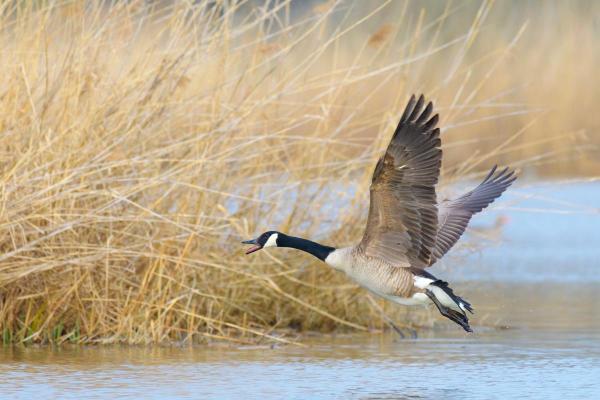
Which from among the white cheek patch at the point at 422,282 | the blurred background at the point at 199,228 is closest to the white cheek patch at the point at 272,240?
the blurred background at the point at 199,228

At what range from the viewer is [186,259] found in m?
7.49

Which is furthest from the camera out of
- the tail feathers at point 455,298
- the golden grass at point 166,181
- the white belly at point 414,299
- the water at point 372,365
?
the golden grass at point 166,181

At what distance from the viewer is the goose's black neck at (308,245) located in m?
6.89

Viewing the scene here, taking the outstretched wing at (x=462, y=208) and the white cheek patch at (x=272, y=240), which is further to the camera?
the outstretched wing at (x=462, y=208)

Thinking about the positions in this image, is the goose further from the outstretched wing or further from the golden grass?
the golden grass

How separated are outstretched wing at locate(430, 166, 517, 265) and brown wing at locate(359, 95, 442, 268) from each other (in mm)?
544

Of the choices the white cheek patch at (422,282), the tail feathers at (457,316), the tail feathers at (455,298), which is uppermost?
the white cheek patch at (422,282)

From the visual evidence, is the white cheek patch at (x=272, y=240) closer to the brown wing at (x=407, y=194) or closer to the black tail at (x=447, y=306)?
the brown wing at (x=407, y=194)

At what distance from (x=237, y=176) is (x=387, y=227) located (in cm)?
159

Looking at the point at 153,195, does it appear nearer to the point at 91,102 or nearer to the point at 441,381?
the point at 91,102

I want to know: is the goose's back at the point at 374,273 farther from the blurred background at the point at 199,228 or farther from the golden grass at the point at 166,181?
the golden grass at the point at 166,181

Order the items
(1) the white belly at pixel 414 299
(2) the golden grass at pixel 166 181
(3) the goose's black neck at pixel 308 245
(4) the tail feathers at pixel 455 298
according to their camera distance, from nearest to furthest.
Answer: (4) the tail feathers at pixel 455 298 < (1) the white belly at pixel 414 299 < (3) the goose's black neck at pixel 308 245 < (2) the golden grass at pixel 166 181

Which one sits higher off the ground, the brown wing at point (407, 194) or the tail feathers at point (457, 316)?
the brown wing at point (407, 194)

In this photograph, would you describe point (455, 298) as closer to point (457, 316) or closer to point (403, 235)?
point (457, 316)
